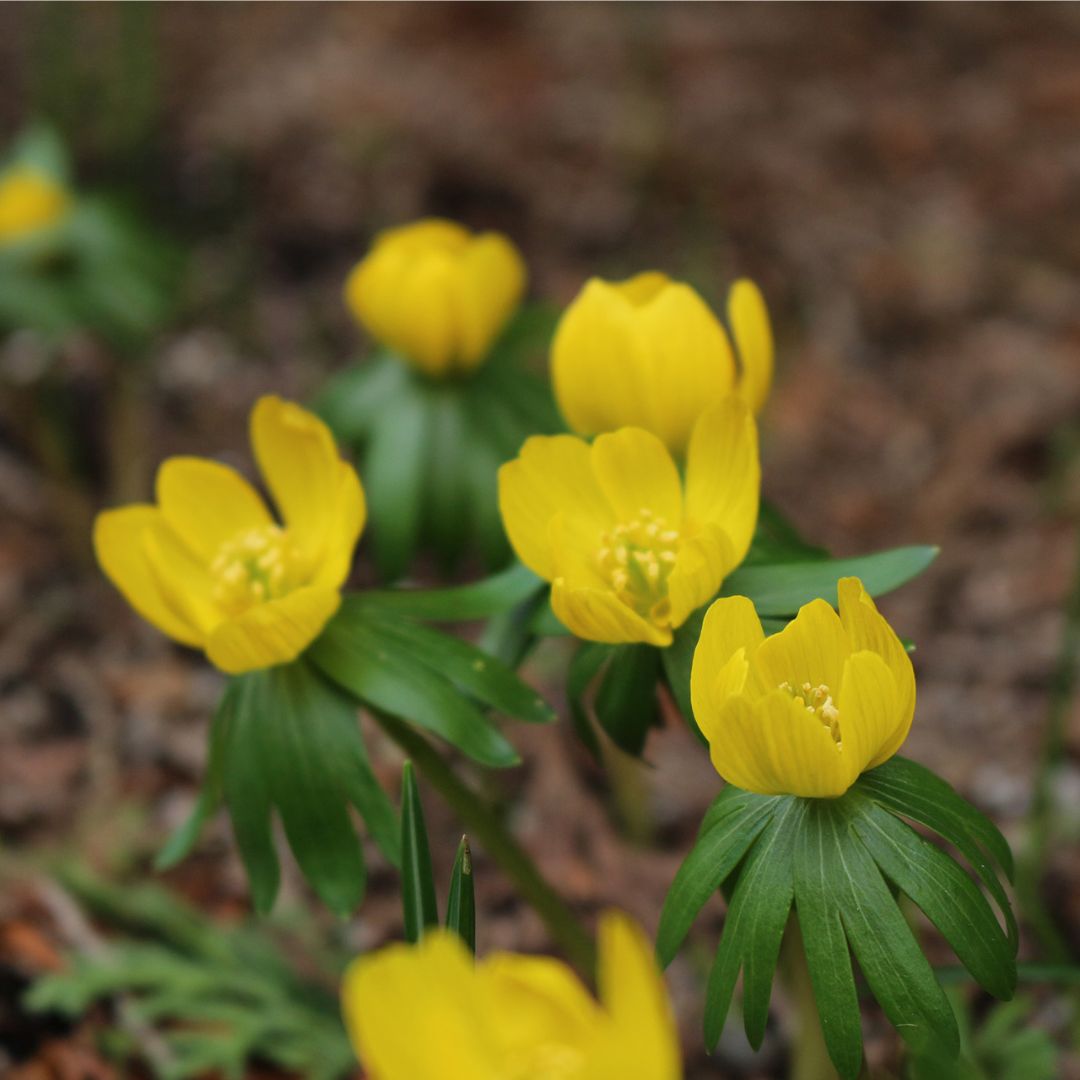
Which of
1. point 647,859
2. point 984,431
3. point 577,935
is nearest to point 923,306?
point 984,431

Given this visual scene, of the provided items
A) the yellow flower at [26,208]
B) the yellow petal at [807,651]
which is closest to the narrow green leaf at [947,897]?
the yellow petal at [807,651]

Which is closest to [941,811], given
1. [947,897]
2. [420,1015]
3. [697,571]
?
[947,897]

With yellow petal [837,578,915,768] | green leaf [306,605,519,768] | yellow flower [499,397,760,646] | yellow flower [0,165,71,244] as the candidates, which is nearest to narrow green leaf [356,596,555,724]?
green leaf [306,605,519,768]

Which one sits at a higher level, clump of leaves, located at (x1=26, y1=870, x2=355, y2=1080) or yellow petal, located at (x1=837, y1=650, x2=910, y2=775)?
yellow petal, located at (x1=837, y1=650, x2=910, y2=775)

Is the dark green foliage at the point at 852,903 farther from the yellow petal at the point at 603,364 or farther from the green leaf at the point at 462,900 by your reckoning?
the yellow petal at the point at 603,364

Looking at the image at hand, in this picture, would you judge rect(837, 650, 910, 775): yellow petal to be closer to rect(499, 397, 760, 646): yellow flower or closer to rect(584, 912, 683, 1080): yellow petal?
rect(499, 397, 760, 646): yellow flower
